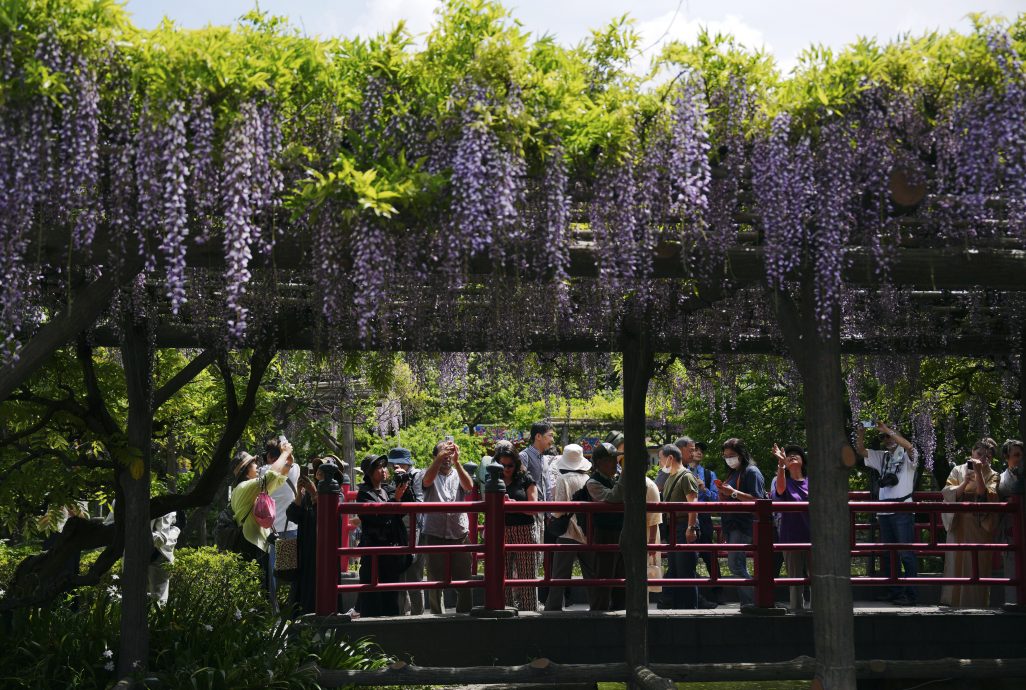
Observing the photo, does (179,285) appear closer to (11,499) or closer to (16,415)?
(16,415)

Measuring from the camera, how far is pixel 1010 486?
9500 mm

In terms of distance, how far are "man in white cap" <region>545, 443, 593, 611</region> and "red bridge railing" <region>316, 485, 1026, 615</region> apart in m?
0.57

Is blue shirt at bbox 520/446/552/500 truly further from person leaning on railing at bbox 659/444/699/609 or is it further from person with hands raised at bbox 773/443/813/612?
person with hands raised at bbox 773/443/813/612

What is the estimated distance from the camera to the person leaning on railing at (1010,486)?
366 inches

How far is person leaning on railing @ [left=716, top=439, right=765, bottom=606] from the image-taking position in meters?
10.1

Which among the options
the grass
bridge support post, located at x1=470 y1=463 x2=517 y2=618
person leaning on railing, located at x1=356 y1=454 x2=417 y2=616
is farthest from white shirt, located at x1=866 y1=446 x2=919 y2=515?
person leaning on railing, located at x1=356 y1=454 x2=417 y2=616

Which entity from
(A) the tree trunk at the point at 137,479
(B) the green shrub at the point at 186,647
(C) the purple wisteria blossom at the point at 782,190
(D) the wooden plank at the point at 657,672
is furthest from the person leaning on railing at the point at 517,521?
(C) the purple wisteria blossom at the point at 782,190

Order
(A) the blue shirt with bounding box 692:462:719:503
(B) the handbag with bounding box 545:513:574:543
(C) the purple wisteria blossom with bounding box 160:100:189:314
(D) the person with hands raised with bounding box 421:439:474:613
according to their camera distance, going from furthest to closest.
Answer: (A) the blue shirt with bounding box 692:462:719:503 → (B) the handbag with bounding box 545:513:574:543 → (D) the person with hands raised with bounding box 421:439:474:613 → (C) the purple wisteria blossom with bounding box 160:100:189:314

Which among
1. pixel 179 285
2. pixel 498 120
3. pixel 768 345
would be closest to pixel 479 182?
pixel 498 120

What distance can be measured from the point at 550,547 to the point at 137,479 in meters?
2.96

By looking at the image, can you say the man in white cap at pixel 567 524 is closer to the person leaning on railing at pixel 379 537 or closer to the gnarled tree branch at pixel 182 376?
the person leaning on railing at pixel 379 537

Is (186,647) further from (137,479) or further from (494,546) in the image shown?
(494,546)

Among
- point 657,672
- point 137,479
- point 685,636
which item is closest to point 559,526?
point 685,636

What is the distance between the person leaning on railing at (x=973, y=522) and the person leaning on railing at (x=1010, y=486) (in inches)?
4.5
